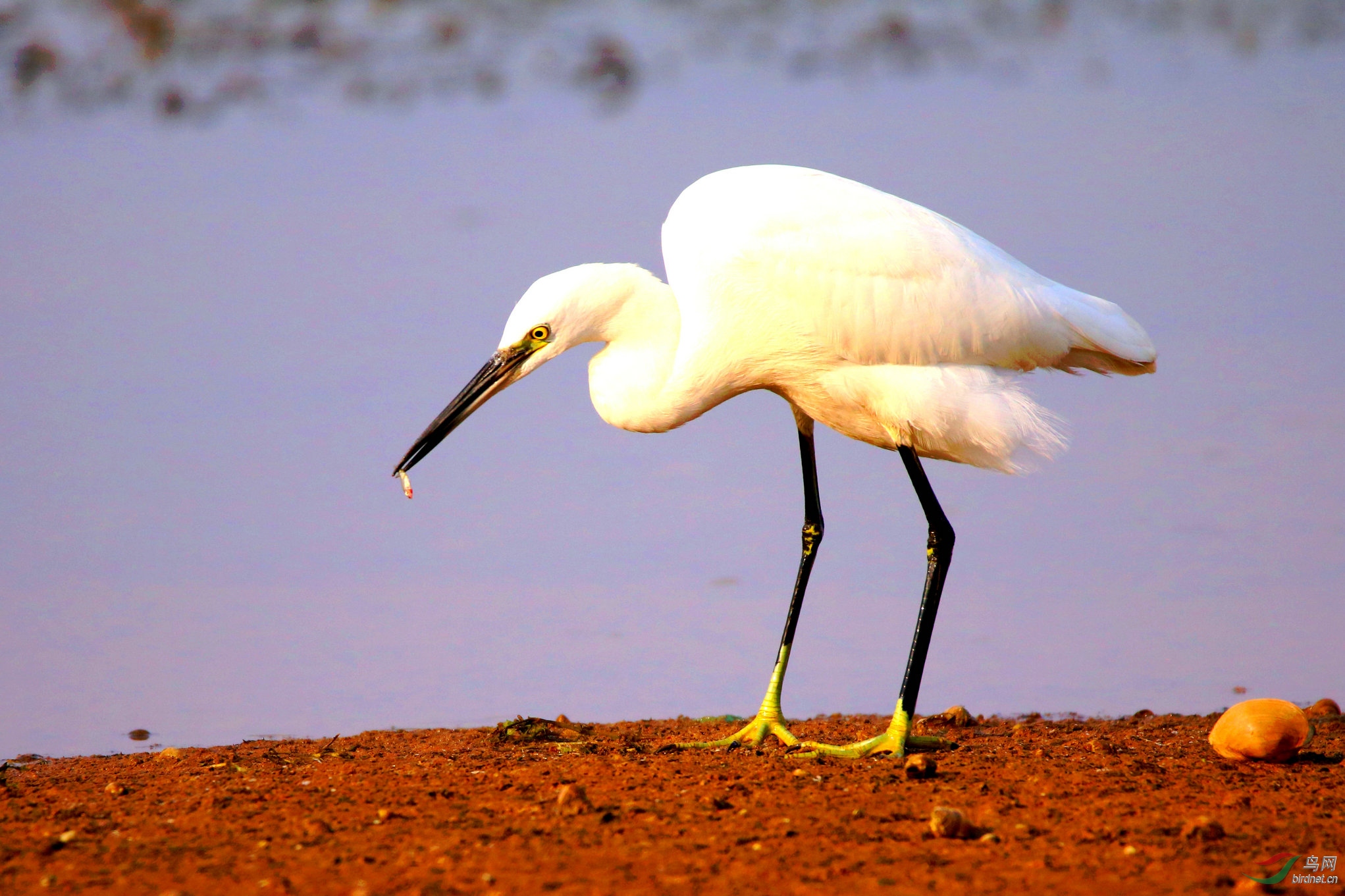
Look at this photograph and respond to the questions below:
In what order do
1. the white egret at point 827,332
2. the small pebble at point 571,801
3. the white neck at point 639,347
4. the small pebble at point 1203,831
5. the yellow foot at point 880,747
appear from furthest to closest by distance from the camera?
1. the white neck at point 639,347
2. the white egret at point 827,332
3. the yellow foot at point 880,747
4. the small pebble at point 571,801
5. the small pebble at point 1203,831

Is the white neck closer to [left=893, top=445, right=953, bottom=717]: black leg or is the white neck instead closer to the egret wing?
the egret wing

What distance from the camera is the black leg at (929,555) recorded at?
542 cm

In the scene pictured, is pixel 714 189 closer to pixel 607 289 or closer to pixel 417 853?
pixel 607 289

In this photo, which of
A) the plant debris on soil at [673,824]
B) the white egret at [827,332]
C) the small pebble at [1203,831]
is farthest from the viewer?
the white egret at [827,332]

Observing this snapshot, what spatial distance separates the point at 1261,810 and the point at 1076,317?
2587mm

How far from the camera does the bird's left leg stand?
17.1 feet

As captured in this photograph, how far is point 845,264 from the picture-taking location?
5.37m

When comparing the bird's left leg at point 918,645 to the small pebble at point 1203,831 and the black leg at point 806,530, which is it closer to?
Answer: the black leg at point 806,530

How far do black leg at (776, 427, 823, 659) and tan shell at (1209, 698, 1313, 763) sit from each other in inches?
80.9

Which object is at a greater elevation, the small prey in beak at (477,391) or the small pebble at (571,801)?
the small prey in beak at (477,391)

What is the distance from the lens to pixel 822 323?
17.6ft

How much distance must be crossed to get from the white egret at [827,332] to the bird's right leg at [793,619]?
13 cm

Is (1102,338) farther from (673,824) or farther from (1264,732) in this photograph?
(673,824)

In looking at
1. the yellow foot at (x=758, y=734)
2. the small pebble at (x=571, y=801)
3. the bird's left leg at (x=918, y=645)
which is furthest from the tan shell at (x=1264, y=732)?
the small pebble at (x=571, y=801)
